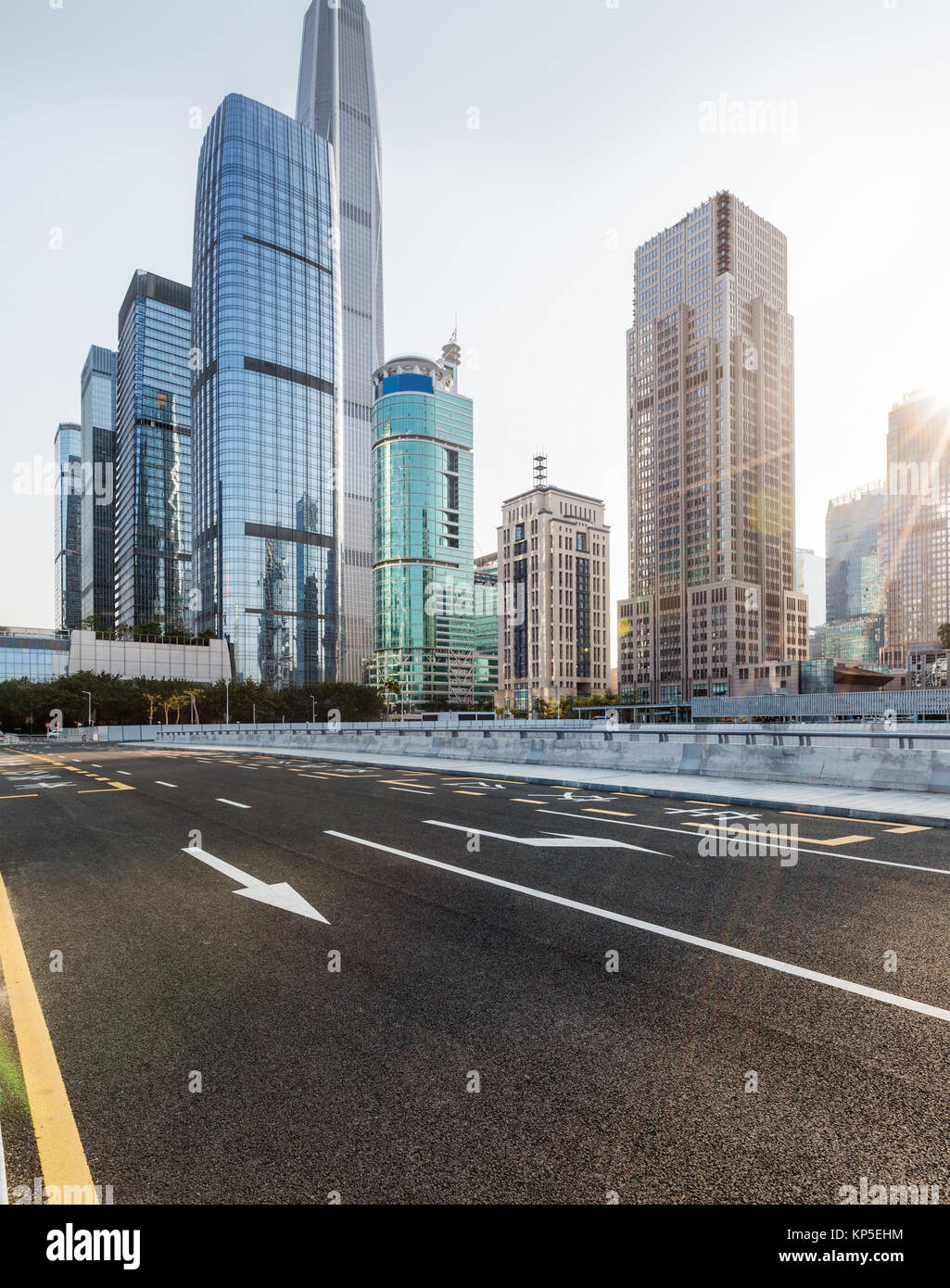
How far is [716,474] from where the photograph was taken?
186 metres

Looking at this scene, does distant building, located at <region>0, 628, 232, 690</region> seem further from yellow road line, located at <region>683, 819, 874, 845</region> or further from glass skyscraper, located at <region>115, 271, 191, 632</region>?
yellow road line, located at <region>683, 819, 874, 845</region>

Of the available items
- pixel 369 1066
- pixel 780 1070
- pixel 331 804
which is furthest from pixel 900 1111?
pixel 331 804

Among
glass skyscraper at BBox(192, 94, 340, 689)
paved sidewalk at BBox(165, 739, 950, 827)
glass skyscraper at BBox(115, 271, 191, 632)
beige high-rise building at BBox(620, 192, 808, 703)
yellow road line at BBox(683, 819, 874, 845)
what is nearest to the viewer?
yellow road line at BBox(683, 819, 874, 845)

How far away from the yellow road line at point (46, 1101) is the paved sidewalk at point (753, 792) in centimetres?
1195

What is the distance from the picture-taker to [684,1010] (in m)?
4.29

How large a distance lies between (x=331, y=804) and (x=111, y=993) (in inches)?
380

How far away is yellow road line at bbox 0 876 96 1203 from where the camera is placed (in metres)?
2.81

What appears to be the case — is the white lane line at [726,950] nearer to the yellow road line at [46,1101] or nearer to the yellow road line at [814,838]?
the yellow road line at [46,1101]

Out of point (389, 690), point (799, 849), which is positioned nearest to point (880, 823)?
point (799, 849)

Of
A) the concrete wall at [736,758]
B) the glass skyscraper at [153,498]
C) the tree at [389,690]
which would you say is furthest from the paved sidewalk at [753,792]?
the glass skyscraper at [153,498]

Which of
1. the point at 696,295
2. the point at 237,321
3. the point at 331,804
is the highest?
the point at 696,295

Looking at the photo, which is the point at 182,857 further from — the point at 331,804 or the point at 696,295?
the point at 696,295

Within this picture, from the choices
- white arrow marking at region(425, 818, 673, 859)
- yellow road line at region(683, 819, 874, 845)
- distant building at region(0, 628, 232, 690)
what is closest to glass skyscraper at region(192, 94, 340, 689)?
distant building at region(0, 628, 232, 690)

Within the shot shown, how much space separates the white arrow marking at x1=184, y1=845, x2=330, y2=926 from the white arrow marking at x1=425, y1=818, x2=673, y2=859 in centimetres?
356
